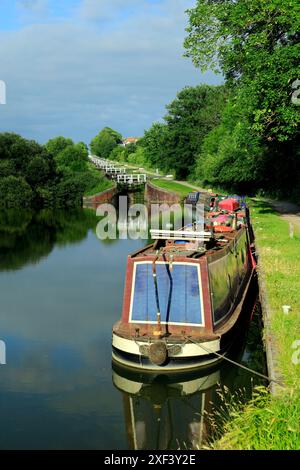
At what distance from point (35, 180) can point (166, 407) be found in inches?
2130

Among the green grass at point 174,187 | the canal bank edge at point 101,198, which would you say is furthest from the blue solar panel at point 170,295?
the canal bank edge at point 101,198

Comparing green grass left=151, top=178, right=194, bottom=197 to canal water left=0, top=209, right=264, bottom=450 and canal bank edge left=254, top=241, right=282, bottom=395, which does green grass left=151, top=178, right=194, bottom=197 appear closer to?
canal water left=0, top=209, right=264, bottom=450

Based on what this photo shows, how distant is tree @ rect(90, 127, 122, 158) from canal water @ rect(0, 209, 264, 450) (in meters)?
123

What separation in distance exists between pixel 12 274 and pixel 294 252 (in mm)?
13343

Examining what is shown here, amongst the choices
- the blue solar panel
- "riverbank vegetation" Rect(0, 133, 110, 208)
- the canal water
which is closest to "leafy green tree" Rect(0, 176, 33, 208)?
"riverbank vegetation" Rect(0, 133, 110, 208)

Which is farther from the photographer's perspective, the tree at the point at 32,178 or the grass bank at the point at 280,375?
the tree at the point at 32,178

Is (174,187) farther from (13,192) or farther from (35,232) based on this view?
(35,232)

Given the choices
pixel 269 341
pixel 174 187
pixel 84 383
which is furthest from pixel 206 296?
pixel 174 187

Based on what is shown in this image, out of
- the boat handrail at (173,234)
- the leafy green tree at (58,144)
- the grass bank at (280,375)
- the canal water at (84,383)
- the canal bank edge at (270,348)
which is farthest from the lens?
the leafy green tree at (58,144)

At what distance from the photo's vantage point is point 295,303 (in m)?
13.6

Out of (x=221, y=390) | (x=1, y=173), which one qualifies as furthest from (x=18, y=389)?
(x=1, y=173)

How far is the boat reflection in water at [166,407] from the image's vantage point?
10430mm

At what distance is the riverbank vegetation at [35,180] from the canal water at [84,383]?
129 feet

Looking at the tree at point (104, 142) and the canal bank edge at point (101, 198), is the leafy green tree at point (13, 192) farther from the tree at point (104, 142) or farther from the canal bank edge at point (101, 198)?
the tree at point (104, 142)
